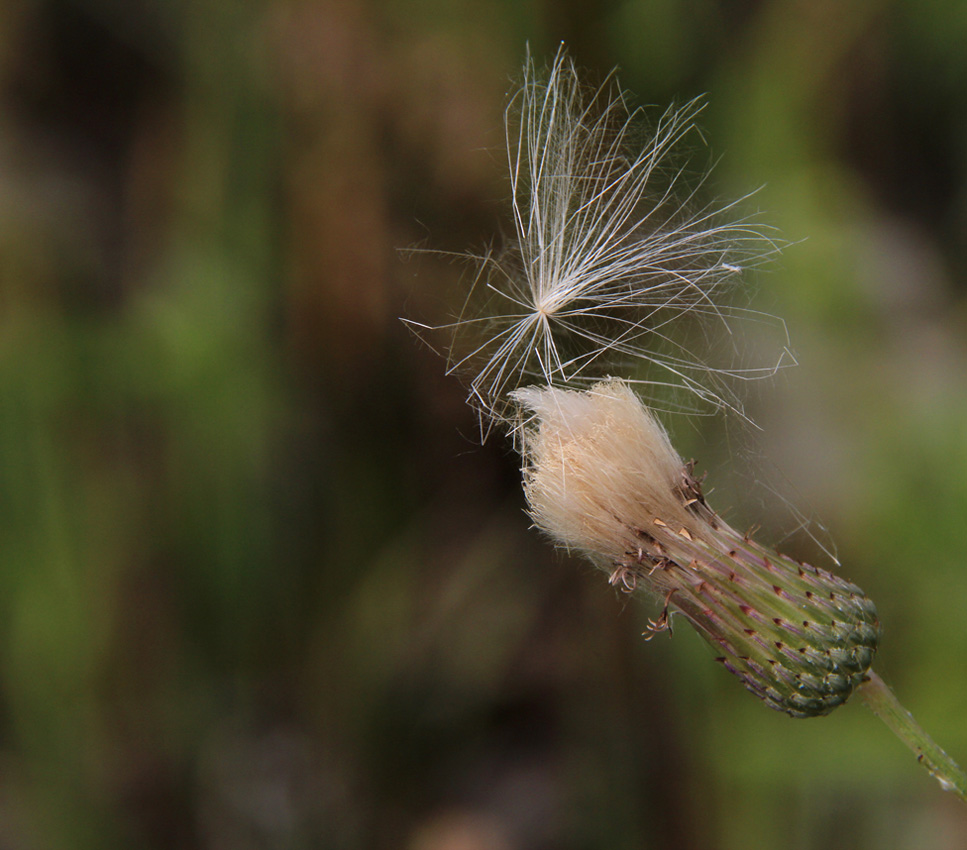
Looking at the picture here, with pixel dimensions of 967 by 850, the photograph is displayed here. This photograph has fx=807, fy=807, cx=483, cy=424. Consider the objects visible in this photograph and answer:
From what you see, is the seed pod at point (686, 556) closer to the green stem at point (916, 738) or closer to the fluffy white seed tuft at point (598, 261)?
the green stem at point (916, 738)

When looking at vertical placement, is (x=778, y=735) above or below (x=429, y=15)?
below

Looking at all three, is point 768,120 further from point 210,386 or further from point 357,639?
point 357,639

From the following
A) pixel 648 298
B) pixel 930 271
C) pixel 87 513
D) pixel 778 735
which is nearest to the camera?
pixel 648 298

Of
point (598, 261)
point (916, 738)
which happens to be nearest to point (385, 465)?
point (598, 261)

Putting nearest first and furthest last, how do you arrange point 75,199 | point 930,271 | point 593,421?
1. point 593,421
2. point 930,271
3. point 75,199

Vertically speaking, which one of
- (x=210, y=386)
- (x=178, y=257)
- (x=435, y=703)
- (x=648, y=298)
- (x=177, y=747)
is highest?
(x=648, y=298)

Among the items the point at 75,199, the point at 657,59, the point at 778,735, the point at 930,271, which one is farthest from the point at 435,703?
the point at 75,199

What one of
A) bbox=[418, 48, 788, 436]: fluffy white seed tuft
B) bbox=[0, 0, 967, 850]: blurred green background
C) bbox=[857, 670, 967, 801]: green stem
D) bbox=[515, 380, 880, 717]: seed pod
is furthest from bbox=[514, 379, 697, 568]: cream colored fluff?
bbox=[0, 0, 967, 850]: blurred green background

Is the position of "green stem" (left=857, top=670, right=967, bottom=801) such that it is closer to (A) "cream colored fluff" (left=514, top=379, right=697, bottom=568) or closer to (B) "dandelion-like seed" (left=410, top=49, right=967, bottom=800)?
(B) "dandelion-like seed" (left=410, top=49, right=967, bottom=800)
